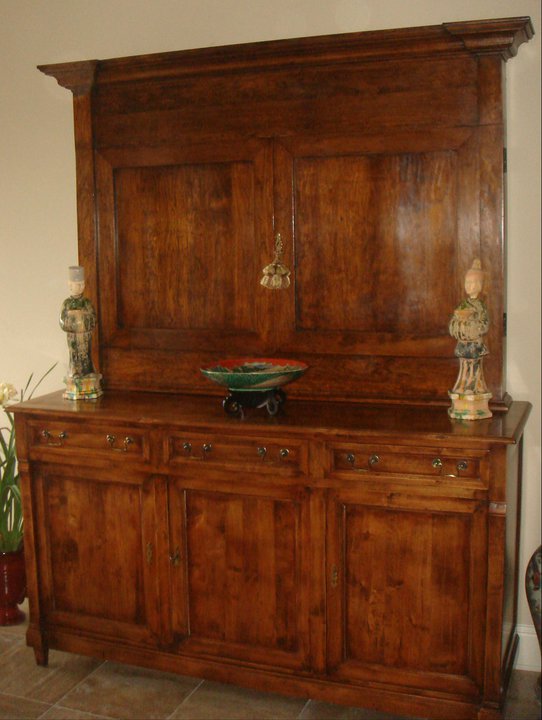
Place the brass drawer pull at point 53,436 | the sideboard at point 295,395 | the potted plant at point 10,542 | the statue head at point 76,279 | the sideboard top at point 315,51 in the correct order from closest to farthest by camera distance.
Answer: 1. the sideboard at point 295,395
2. the sideboard top at point 315,51
3. the brass drawer pull at point 53,436
4. the statue head at point 76,279
5. the potted plant at point 10,542

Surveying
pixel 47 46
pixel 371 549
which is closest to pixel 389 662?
pixel 371 549

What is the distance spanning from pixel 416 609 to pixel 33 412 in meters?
1.46

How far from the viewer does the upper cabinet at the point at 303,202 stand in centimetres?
268

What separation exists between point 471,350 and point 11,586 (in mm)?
2065

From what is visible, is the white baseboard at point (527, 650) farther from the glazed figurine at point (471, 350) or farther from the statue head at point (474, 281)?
the statue head at point (474, 281)

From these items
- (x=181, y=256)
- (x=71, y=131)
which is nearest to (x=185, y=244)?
(x=181, y=256)

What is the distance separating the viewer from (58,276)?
11.2 feet

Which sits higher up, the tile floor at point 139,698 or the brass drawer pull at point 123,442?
the brass drawer pull at point 123,442

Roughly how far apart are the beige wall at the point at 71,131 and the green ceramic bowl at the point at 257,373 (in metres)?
0.78

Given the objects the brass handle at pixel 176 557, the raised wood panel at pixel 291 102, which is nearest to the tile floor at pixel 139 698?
the brass handle at pixel 176 557

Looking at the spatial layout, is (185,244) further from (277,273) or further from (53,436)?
(53,436)

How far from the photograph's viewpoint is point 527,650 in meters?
2.88

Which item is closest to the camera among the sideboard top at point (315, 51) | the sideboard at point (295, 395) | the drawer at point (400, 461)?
the drawer at point (400, 461)

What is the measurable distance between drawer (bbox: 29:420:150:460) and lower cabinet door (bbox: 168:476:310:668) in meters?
0.19
